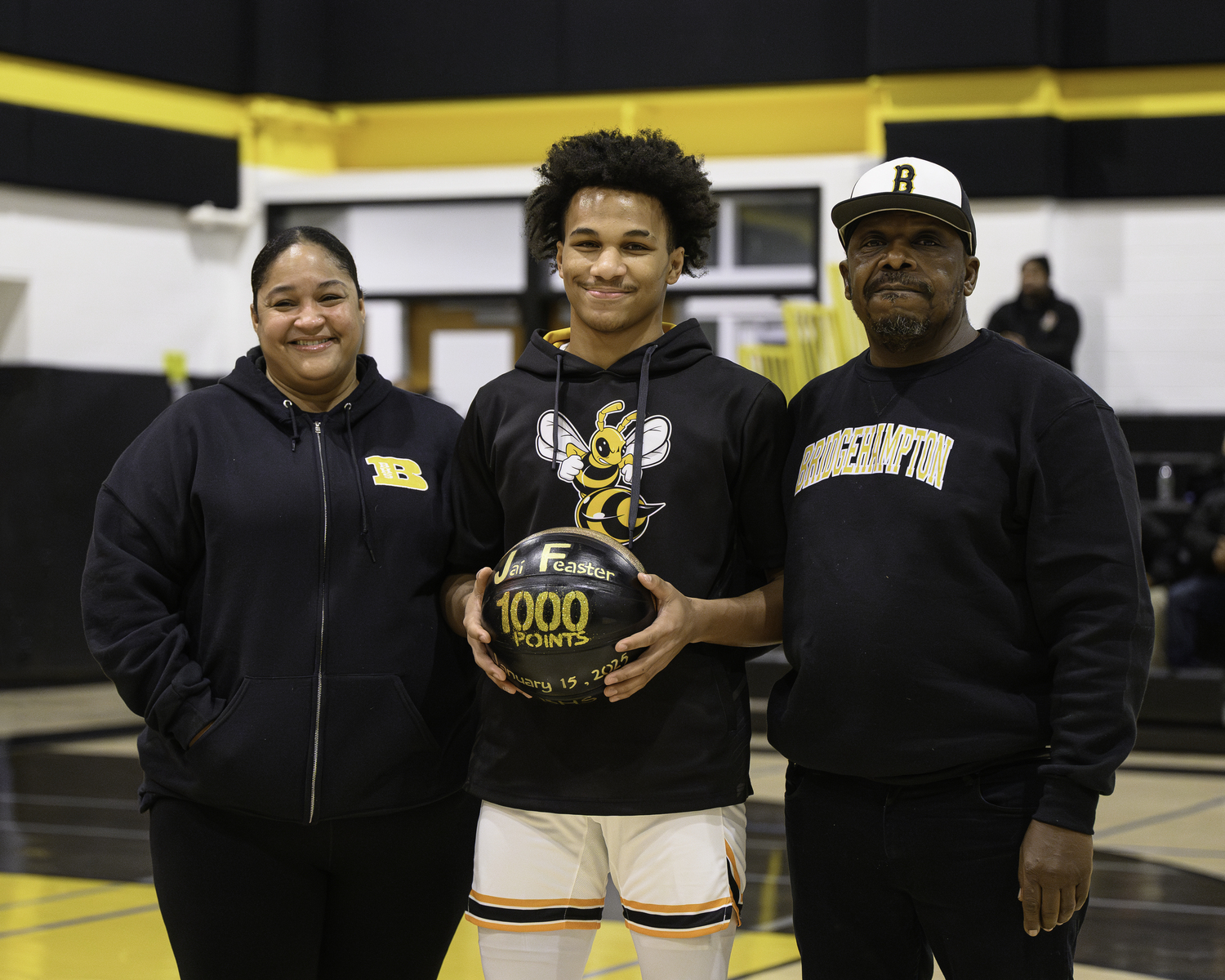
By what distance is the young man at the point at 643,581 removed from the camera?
2.44 meters

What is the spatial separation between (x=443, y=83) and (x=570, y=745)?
35.3 ft

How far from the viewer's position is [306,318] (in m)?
2.66

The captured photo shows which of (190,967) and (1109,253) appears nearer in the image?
(190,967)

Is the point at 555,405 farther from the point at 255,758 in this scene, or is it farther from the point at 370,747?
the point at 255,758

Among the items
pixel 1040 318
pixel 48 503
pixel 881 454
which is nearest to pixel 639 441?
pixel 881 454

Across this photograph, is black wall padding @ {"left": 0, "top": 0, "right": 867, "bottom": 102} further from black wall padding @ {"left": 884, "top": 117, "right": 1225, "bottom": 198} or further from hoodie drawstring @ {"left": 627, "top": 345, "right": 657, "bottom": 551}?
hoodie drawstring @ {"left": 627, "top": 345, "right": 657, "bottom": 551}

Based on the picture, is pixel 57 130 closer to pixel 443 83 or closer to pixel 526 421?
pixel 443 83

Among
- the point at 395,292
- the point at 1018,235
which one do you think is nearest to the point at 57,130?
the point at 395,292

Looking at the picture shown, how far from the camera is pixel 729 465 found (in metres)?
2.54

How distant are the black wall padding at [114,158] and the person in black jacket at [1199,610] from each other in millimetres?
8136

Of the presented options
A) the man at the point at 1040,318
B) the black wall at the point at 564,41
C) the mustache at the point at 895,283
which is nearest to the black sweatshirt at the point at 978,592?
the mustache at the point at 895,283

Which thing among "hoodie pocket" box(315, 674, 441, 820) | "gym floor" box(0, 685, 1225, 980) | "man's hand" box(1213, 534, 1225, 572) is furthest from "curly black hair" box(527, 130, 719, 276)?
"man's hand" box(1213, 534, 1225, 572)

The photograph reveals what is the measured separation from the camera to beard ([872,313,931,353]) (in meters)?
2.46

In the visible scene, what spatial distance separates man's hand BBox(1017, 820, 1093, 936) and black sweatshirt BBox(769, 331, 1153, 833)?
0.03 m
